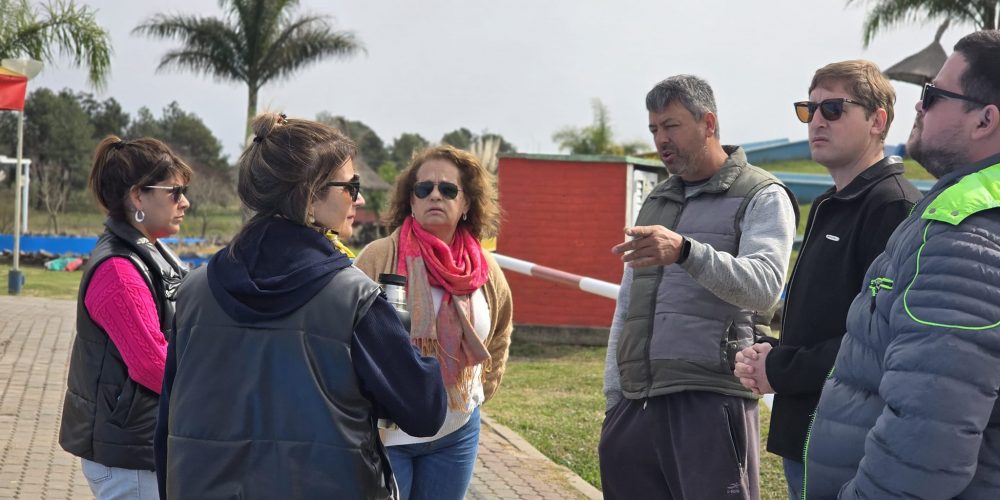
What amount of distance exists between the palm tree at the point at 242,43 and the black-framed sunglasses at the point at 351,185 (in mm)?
31580

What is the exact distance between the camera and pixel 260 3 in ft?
112

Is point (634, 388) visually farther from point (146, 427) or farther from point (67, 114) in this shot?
point (67, 114)

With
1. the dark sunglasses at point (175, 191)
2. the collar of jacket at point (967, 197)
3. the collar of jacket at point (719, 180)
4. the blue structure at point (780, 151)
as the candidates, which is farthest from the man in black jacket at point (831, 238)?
the blue structure at point (780, 151)

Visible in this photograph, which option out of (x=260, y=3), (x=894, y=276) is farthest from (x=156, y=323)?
(x=260, y=3)

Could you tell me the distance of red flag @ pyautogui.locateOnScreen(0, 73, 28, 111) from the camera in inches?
637

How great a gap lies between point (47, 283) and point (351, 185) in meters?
22.7

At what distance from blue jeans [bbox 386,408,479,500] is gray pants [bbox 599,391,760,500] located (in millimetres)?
553

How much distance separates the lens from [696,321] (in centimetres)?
383

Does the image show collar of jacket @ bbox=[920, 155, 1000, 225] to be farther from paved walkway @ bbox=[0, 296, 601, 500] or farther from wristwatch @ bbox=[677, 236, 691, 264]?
paved walkway @ bbox=[0, 296, 601, 500]

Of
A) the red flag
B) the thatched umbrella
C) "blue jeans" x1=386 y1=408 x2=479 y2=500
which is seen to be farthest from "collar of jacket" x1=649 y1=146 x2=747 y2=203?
the thatched umbrella

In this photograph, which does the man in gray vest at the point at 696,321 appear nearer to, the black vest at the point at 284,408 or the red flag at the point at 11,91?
the black vest at the point at 284,408

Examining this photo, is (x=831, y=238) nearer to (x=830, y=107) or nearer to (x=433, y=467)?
(x=830, y=107)

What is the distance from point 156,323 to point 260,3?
1261 inches

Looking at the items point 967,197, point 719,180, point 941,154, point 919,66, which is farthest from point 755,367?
point 919,66
